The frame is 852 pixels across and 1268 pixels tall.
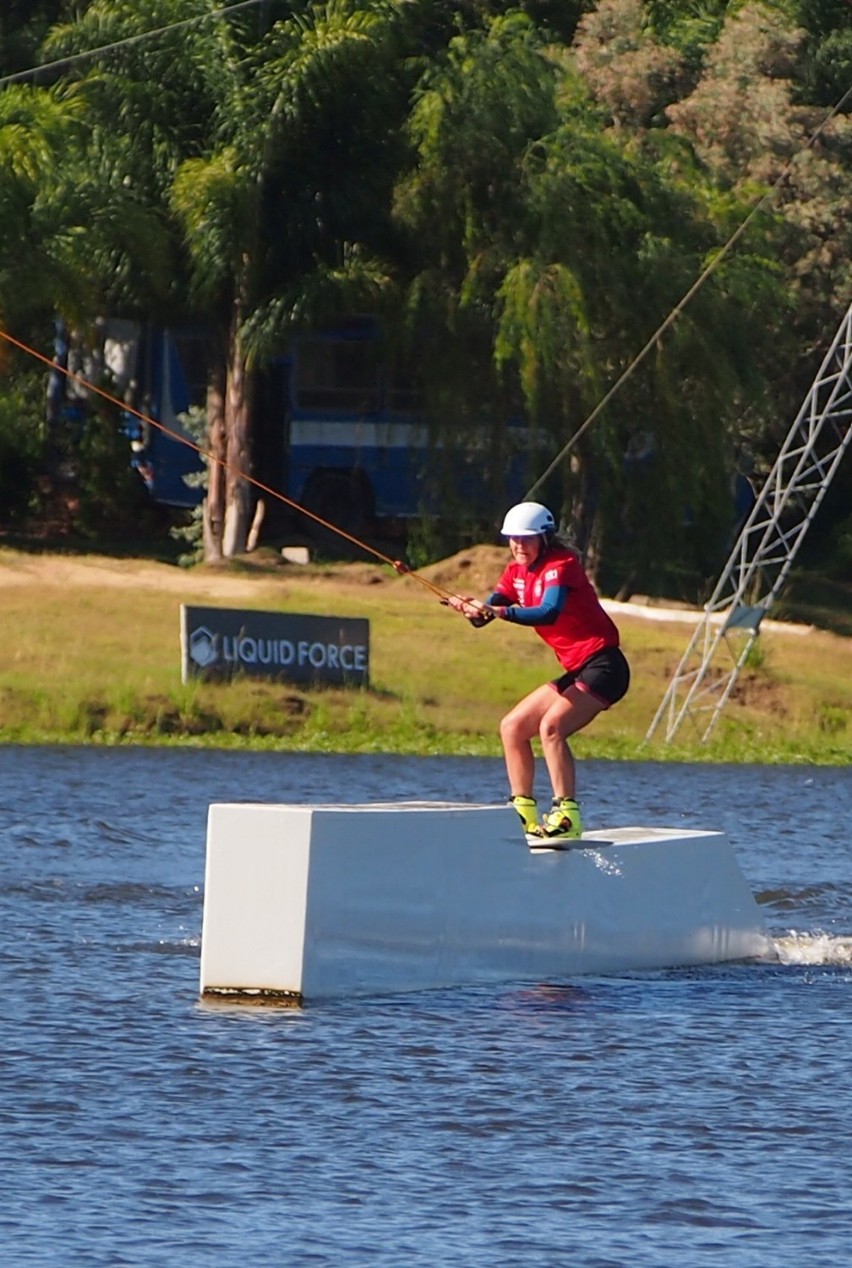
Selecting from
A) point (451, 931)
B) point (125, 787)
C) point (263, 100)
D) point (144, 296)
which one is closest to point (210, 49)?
point (263, 100)

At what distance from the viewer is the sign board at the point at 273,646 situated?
1188 inches

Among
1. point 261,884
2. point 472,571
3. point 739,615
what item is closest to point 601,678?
point 261,884

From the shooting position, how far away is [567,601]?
1374cm

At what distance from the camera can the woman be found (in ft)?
44.7

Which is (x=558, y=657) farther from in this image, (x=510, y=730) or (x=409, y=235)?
(x=409, y=235)

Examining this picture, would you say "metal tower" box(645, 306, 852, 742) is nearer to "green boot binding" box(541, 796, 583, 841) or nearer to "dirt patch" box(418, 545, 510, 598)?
"dirt patch" box(418, 545, 510, 598)

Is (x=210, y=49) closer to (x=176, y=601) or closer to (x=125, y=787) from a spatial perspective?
(x=176, y=601)

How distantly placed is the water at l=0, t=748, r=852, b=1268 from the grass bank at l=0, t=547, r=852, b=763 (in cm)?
1231

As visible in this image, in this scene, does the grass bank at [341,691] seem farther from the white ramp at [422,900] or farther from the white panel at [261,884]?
the white panel at [261,884]

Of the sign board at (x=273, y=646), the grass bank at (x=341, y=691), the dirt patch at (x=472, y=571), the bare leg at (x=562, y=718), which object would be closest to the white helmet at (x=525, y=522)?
the bare leg at (x=562, y=718)

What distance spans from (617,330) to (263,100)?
6.27 metres

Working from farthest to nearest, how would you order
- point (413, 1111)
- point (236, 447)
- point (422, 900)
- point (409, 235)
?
1. point (409, 235)
2. point (236, 447)
3. point (422, 900)
4. point (413, 1111)

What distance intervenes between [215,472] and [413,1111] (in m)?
30.9

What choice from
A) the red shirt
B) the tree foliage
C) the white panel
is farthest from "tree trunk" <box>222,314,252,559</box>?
Result: the white panel
